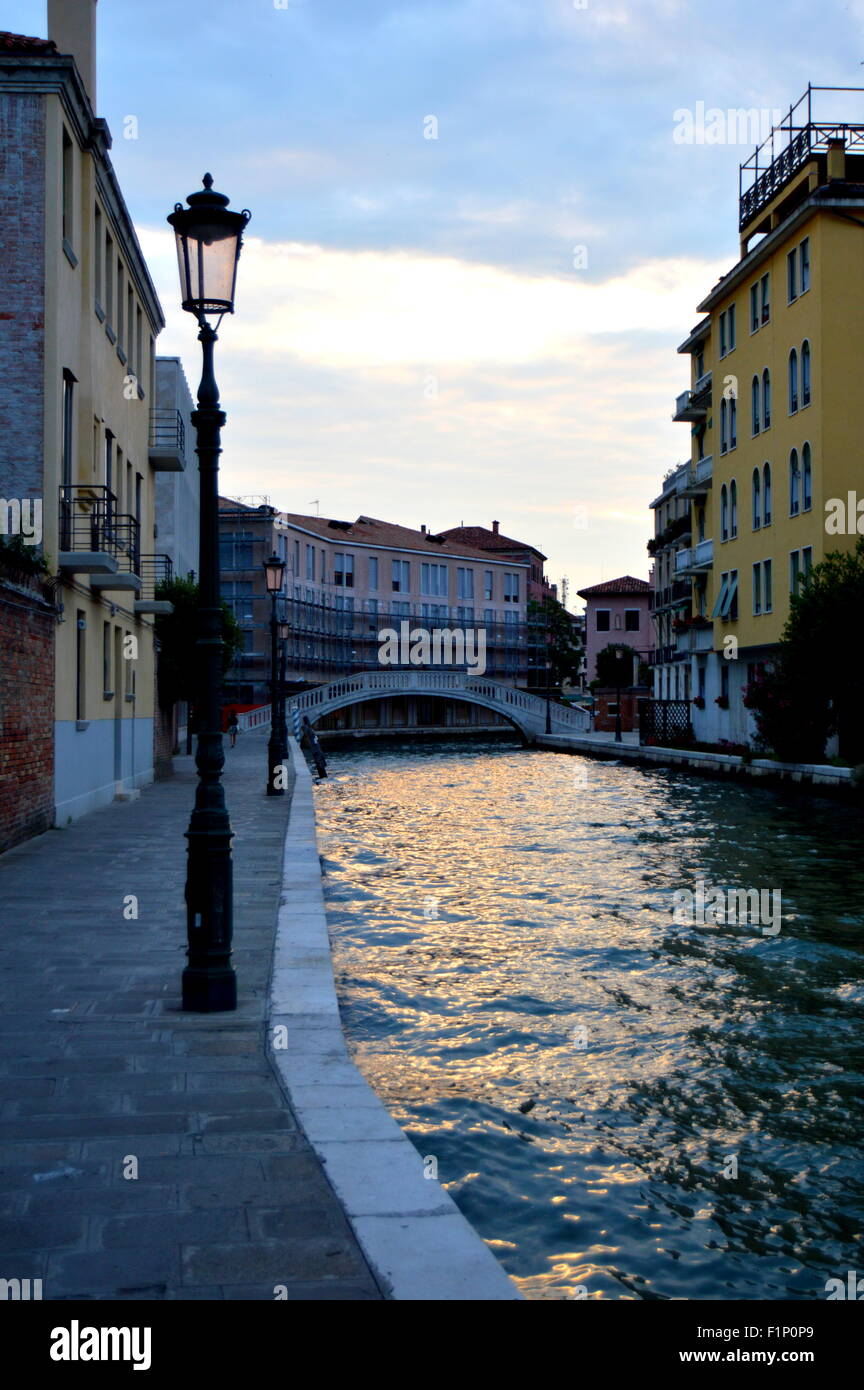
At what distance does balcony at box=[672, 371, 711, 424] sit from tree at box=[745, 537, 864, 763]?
16.9m

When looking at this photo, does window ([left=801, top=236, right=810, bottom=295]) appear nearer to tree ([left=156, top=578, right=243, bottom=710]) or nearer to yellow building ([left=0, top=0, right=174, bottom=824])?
tree ([left=156, top=578, right=243, bottom=710])

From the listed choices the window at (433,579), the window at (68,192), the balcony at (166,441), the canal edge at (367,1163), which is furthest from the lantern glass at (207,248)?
the window at (433,579)

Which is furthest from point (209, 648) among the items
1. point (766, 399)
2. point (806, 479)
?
point (766, 399)

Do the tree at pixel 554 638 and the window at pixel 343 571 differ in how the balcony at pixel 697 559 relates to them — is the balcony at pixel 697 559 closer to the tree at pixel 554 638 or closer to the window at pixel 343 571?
the window at pixel 343 571

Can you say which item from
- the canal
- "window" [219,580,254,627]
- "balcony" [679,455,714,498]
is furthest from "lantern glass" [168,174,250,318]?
"window" [219,580,254,627]

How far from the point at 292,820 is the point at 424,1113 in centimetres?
1155

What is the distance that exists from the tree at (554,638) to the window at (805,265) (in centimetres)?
5852

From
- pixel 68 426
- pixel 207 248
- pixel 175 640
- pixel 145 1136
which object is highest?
pixel 68 426

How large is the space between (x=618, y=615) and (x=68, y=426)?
241 ft

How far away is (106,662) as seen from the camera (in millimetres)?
21562

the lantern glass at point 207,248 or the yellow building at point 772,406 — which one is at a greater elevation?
the yellow building at point 772,406

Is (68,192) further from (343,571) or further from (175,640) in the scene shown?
(343,571)

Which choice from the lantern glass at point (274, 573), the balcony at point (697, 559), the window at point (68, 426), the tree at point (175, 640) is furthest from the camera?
the balcony at point (697, 559)

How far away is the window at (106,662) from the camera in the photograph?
20969 millimetres
